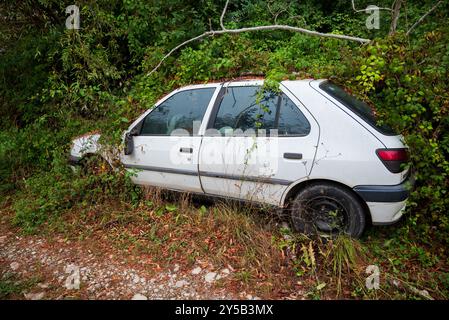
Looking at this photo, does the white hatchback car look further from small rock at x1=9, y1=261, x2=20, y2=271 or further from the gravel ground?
small rock at x1=9, y1=261, x2=20, y2=271

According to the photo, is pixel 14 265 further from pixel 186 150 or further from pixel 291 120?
pixel 291 120

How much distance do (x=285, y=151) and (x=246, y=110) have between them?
62 cm

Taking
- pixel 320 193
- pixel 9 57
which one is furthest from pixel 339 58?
pixel 9 57

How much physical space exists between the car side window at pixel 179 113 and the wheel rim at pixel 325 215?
57.0 inches

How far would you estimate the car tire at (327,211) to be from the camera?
2.97m

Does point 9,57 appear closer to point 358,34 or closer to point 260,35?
point 260,35

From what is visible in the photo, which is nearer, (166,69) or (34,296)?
(34,296)

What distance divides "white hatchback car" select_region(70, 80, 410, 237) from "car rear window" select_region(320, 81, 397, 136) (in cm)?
1

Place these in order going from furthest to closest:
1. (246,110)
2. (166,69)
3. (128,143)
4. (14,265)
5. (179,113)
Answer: (166,69) < (128,143) < (179,113) < (246,110) < (14,265)

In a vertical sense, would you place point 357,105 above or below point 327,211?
above

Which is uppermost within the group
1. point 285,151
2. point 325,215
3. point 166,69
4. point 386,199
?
point 166,69

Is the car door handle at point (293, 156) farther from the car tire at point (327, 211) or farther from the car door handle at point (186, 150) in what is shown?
the car door handle at point (186, 150)

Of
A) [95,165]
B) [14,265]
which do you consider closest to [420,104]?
[95,165]

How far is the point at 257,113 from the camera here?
326 centimetres
